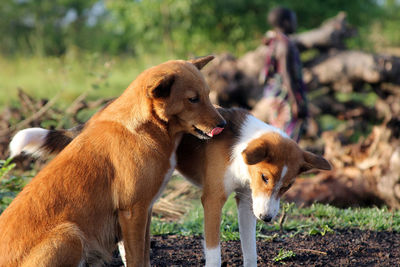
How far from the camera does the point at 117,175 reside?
11.5ft

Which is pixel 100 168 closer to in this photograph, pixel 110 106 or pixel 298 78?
pixel 110 106

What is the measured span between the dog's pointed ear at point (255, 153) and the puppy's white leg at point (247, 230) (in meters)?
0.58

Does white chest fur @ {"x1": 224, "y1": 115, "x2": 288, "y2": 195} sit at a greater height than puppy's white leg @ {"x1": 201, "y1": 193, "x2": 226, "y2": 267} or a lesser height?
greater

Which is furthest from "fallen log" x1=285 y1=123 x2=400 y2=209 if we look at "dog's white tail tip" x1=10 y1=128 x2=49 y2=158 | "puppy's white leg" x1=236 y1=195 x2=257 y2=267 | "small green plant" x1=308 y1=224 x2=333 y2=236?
"dog's white tail tip" x1=10 y1=128 x2=49 y2=158

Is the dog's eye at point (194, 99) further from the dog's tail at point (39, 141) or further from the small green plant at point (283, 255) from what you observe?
the small green plant at point (283, 255)

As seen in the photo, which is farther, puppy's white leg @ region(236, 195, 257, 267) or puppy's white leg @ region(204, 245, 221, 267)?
puppy's white leg @ region(236, 195, 257, 267)

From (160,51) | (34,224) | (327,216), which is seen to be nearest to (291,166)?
(34,224)

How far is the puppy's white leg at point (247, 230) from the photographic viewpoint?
407 cm

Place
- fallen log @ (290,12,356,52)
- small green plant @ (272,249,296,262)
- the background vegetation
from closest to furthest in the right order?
1. small green plant @ (272,249,296,262)
2. fallen log @ (290,12,356,52)
3. the background vegetation

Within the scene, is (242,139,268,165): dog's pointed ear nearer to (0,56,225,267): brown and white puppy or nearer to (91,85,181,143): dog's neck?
(0,56,225,267): brown and white puppy

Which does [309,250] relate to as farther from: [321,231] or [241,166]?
[241,166]

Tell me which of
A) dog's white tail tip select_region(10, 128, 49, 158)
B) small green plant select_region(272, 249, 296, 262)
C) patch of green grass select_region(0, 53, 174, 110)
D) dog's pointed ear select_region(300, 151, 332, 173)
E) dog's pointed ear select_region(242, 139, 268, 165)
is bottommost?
patch of green grass select_region(0, 53, 174, 110)

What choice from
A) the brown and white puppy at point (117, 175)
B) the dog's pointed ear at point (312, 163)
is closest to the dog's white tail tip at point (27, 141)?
the brown and white puppy at point (117, 175)

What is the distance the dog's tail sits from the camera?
395 centimetres
